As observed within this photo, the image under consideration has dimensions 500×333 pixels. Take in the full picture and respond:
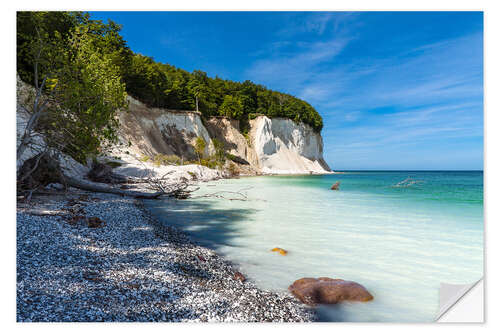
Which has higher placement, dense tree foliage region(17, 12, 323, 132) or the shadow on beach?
dense tree foliage region(17, 12, 323, 132)

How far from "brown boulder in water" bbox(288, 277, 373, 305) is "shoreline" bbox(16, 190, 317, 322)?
119mm

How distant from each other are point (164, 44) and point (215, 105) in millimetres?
29699

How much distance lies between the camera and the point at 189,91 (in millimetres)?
29391

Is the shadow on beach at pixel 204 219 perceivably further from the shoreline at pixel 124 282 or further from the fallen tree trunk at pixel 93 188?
the shoreline at pixel 124 282

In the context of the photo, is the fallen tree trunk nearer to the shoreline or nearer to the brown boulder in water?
the shoreline

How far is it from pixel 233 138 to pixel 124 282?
104ft

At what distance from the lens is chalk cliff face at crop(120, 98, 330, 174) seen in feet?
69.9

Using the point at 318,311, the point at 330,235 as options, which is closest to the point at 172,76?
the point at 330,235

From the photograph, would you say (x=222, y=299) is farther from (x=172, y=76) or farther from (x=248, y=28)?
(x=172, y=76)

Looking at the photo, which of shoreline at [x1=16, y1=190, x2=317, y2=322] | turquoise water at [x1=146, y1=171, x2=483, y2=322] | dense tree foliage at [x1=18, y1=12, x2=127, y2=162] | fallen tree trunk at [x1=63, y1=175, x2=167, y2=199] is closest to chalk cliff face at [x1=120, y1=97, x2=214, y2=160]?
fallen tree trunk at [x1=63, y1=175, x2=167, y2=199]

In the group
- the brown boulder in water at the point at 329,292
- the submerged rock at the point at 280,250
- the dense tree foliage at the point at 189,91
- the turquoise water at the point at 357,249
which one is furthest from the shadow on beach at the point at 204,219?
the dense tree foliage at the point at 189,91

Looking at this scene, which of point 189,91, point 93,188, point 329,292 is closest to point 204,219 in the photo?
point 93,188

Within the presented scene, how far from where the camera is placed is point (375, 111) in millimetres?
4672
